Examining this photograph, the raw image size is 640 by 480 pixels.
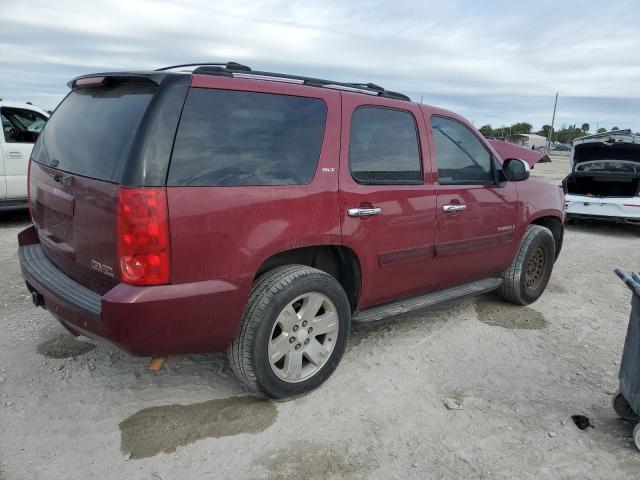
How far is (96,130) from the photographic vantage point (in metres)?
2.68

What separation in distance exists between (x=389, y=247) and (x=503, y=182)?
1.48m

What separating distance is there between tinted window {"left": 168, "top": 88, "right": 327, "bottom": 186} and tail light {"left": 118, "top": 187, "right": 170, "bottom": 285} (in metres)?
0.15

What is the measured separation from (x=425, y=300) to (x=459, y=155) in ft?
3.80

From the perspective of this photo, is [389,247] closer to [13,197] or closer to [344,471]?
[344,471]

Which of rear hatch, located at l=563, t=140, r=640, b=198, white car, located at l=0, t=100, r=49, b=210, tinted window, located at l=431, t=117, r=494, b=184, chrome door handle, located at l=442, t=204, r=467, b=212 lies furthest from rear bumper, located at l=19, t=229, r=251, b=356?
rear hatch, located at l=563, t=140, r=640, b=198

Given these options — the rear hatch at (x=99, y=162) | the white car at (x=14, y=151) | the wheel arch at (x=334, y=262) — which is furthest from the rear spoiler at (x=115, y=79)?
the white car at (x=14, y=151)

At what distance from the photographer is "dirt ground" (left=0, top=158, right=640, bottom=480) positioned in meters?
2.46

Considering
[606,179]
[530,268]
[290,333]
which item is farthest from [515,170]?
[606,179]

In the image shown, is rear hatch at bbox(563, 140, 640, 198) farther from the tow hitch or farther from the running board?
the tow hitch

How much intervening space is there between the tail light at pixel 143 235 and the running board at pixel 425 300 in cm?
147

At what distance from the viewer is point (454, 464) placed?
2.50 metres

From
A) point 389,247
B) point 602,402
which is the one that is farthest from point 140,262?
point 602,402

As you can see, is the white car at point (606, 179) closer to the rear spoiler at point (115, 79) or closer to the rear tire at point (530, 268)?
the rear tire at point (530, 268)

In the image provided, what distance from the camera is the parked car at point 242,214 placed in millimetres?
2375
